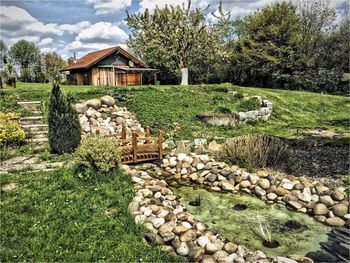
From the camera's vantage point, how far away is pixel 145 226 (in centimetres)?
763

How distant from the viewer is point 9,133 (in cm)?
1295

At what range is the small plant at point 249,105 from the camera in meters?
22.6

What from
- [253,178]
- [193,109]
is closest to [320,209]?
[253,178]

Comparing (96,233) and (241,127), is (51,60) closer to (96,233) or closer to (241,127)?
(241,127)

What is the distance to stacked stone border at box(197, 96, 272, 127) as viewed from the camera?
1928 centimetres

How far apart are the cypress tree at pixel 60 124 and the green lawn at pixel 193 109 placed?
18.2 feet

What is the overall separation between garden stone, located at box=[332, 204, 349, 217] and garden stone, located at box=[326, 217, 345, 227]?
23cm

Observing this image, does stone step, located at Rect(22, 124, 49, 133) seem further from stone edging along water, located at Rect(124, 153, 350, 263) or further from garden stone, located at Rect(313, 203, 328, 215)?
garden stone, located at Rect(313, 203, 328, 215)

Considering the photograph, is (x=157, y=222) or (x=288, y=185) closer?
(x=157, y=222)

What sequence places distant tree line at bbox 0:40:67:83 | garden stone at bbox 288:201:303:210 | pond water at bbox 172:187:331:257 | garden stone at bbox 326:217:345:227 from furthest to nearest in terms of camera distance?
distant tree line at bbox 0:40:67:83
garden stone at bbox 288:201:303:210
garden stone at bbox 326:217:345:227
pond water at bbox 172:187:331:257

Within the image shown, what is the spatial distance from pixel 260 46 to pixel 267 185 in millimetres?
→ 34145

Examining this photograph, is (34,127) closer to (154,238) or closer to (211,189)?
(211,189)

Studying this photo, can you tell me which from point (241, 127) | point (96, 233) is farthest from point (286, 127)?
point (96, 233)

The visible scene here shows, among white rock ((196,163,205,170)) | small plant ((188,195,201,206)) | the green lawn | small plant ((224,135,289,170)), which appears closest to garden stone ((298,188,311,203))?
small plant ((224,135,289,170))
